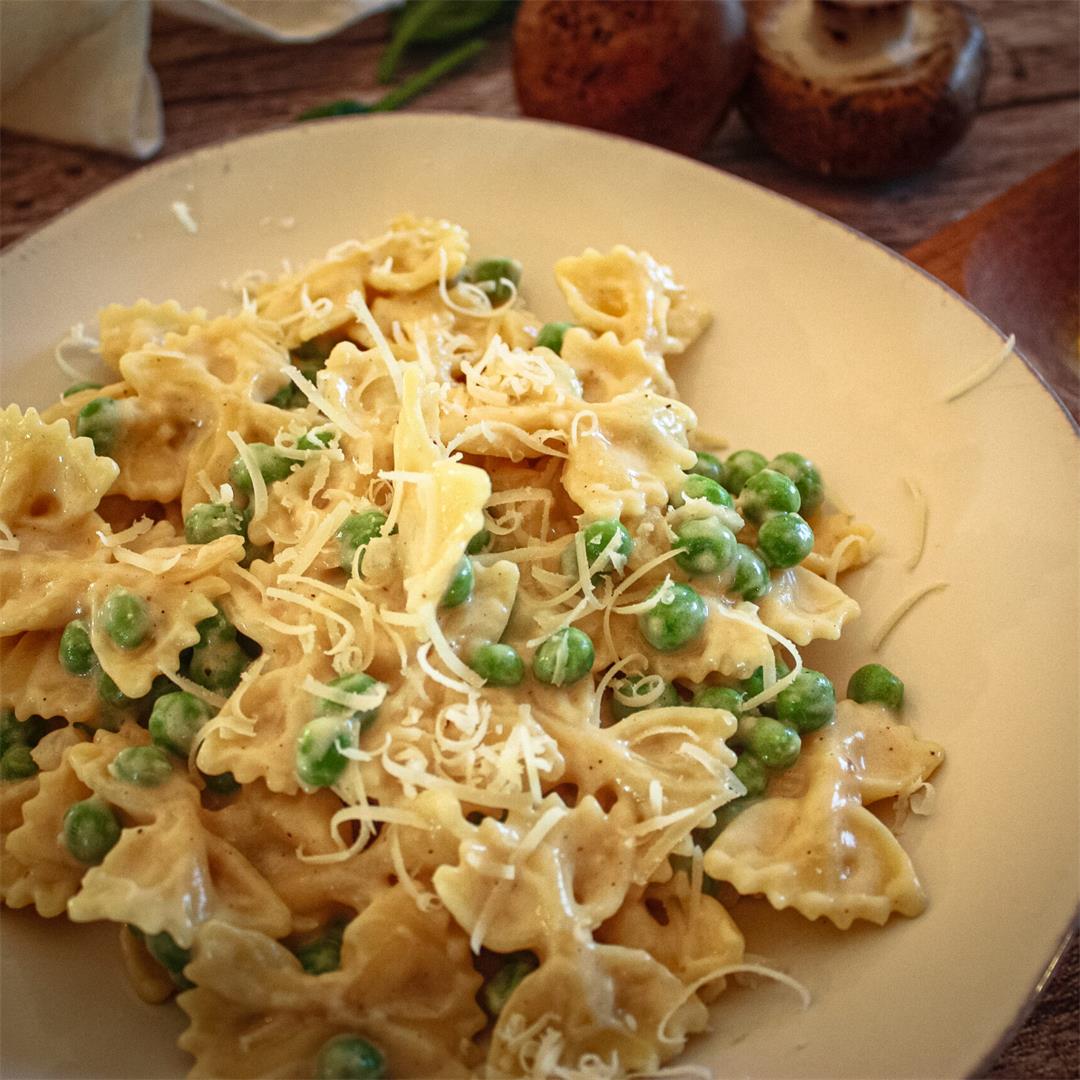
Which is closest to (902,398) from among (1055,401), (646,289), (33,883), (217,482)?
(1055,401)

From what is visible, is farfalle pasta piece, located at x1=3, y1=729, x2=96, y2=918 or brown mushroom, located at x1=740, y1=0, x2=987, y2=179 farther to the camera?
brown mushroom, located at x1=740, y1=0, x2=987, y2=179

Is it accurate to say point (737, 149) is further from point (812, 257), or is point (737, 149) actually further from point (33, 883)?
point (33, 883)

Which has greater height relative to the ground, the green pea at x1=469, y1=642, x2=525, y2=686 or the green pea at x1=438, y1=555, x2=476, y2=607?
the green pea at x1=438, y1=555, x2=476, y2=607

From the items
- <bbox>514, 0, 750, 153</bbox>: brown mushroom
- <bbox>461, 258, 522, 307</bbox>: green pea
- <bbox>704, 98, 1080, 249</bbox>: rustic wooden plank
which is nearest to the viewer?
<bbox>461, 258, 522, 307</bbox>: green pea

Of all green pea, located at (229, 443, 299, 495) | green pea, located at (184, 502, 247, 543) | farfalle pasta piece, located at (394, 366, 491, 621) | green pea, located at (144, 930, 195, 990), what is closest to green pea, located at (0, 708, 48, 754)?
green pea, located at (184, 502, 247, 543)

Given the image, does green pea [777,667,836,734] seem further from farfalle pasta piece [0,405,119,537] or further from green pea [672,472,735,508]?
farfalle pasta piece [0,405,119,537]

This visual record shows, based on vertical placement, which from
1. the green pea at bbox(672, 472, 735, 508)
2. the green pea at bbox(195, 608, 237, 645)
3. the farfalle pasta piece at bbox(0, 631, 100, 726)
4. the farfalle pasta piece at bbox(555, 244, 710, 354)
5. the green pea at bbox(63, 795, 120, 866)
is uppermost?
the farfalle pasta piece at bbox(555, 244, 710, 354)

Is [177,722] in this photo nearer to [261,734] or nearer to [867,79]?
[261,734]

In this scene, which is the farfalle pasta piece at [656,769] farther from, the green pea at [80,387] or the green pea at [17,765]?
the green pea at [80,387]
